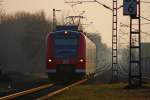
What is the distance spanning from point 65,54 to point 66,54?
0.07 metres

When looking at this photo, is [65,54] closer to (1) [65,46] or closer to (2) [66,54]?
(2) [66,54]

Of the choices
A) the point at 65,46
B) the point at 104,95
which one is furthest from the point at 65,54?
the point at 104,95

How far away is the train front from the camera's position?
41.6 metres

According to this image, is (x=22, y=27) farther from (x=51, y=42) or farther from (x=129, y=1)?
(x=129, y=1)

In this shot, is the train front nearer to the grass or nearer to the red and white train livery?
the red and white train livery

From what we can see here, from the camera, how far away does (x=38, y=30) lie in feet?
360

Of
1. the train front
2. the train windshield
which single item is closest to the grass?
the train front

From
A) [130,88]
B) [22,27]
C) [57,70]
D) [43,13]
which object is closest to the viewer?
[130,88]

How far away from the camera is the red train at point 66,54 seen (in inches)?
1638

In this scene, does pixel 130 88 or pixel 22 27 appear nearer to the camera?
pixel 130 88

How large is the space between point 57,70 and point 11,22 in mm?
71517

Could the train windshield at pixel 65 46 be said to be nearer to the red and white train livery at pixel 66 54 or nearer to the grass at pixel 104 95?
the red and white train livery at pixel 66 54

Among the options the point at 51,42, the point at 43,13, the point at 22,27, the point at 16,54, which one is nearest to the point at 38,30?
the point at 22,27

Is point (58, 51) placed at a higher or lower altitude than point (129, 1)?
lower
